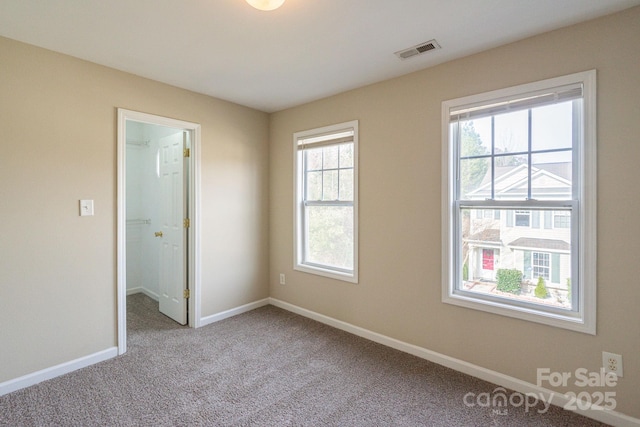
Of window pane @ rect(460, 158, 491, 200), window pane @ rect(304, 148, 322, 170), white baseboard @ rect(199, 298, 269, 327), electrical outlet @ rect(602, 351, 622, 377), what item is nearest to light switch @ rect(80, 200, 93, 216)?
white baseboard @ rect(199, 298, 269, 327)

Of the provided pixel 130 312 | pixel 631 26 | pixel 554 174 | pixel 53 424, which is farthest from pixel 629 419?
pixel 130 312

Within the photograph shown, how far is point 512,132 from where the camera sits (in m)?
2.24

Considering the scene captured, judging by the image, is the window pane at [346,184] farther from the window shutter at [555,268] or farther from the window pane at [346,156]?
the window shutter at [555,268]

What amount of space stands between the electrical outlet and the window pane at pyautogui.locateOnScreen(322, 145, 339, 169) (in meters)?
2.62

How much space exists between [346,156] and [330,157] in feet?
0.77

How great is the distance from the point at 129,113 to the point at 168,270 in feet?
5.92

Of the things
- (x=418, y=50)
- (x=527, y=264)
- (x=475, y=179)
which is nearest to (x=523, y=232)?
(x=527, y=264)

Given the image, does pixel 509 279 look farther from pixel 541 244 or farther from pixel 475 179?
pixel 475 179

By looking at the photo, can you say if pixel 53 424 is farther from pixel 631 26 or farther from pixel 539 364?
pixel 631 26

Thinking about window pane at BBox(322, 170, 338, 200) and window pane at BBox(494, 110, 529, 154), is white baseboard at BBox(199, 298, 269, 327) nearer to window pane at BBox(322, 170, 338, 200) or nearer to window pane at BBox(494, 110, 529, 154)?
window pane at BBox(322, 170, 338, 200)

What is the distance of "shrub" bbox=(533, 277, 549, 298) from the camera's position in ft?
7.04

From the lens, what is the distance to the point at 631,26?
179 cm

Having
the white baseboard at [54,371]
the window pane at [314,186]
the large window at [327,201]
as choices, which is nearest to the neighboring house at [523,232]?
the large window at [327,201]

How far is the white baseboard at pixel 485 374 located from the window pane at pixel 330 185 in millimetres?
1361
